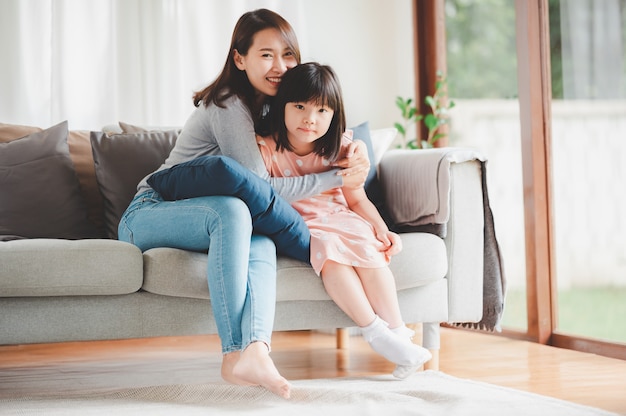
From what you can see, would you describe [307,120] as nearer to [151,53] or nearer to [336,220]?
[336,220]

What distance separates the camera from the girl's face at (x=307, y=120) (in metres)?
2.10

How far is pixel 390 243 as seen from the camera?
2082 mm

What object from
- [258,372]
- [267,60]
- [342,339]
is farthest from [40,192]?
[342,339]

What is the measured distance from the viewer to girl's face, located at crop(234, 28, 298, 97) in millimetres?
2180

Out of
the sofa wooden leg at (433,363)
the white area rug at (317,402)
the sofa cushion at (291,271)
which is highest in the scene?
the sofa cushion at (291,271)

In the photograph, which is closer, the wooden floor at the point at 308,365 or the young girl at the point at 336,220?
the young girl at the point at 336,220

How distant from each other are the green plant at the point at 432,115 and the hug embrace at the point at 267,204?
3.71ft

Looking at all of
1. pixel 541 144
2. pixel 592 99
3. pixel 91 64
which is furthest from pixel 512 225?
pixel 91 64

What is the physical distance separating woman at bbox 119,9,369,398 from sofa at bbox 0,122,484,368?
0.10 m

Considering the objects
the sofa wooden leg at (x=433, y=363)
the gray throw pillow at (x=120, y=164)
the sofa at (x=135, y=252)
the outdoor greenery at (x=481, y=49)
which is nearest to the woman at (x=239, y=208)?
the sofa at (x=135, y=252)

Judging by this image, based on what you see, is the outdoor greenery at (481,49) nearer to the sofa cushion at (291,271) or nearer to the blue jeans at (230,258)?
the sofa cushion at (291,271)

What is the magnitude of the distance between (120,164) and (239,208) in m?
0.79

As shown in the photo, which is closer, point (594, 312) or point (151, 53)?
point (594, 312)

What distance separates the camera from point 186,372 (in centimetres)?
246
